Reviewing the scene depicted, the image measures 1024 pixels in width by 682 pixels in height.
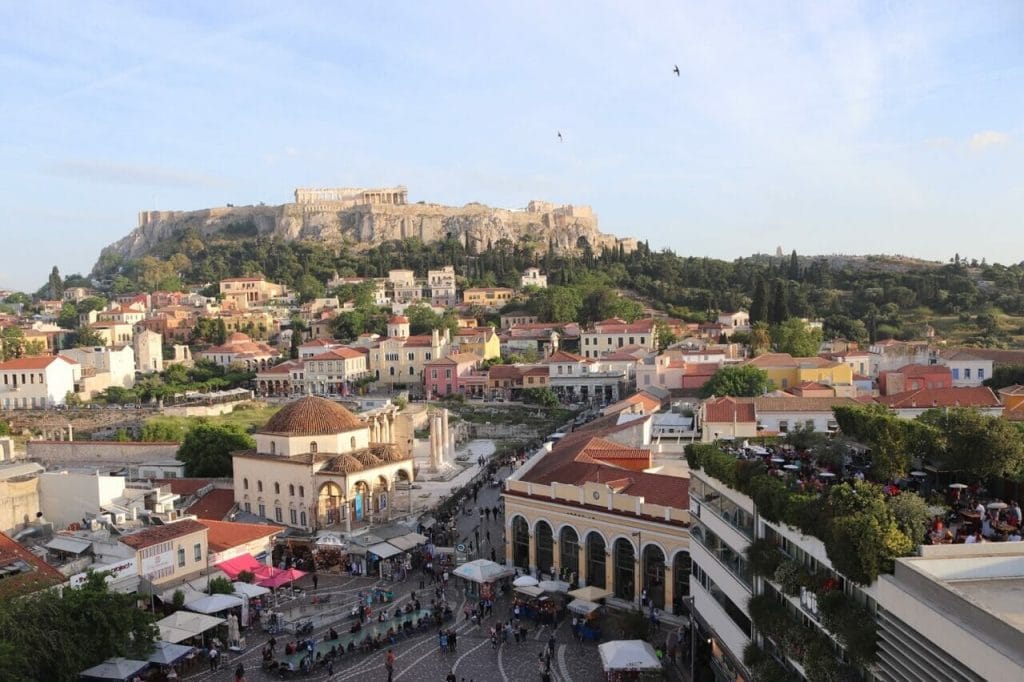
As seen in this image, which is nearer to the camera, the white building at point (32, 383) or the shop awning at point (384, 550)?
the shop awning at point (384, 550)

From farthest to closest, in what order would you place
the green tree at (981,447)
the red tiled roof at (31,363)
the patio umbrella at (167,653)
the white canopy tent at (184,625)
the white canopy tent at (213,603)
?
the red tiled roof at (31,363), the white canopy tent at (213,603), the white canopy tent at (184,625), the patio umbrella at (167,653), the green tree at (981,447)

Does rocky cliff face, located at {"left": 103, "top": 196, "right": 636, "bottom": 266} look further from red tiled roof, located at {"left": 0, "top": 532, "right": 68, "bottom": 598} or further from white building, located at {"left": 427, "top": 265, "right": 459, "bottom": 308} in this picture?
red tiled roof, located at {"left": 0, "top": 532, "right": 68, "bottom": 598}

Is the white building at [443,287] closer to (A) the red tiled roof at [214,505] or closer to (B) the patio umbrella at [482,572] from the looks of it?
(A) the red tiled roof at [214,505]

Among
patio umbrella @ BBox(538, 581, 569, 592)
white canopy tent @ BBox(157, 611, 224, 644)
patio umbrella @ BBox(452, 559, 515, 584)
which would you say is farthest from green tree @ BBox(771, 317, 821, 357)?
white canopy tent @ BBox(157, 611, 224, 644)

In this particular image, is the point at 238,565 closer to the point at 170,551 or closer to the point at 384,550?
the point at 170,551

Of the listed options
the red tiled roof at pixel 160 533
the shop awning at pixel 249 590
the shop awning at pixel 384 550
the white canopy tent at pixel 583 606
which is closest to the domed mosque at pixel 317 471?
the shop awning at pixel 384 550
